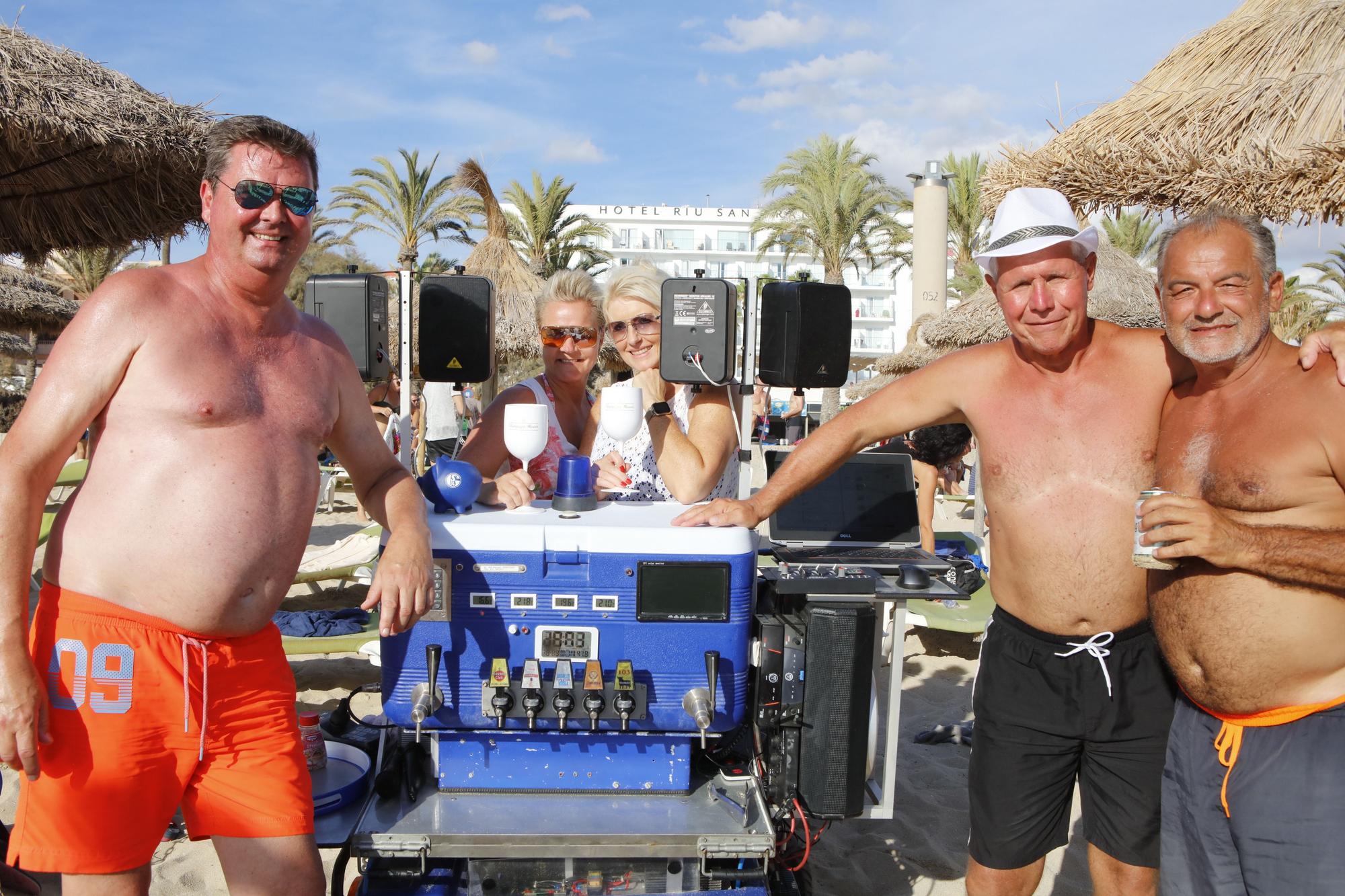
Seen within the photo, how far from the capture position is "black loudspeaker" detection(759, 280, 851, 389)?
9.21 ft

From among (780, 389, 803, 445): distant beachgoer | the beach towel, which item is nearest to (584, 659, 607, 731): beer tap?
the beach towel

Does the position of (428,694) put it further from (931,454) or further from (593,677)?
(931,454)

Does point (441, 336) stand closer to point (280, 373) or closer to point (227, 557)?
point (280, 373)

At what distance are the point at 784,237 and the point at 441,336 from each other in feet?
99.1

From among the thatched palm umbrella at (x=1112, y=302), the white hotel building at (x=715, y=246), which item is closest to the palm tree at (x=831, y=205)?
the thatched palm umbrella at (x=1112, y=302)

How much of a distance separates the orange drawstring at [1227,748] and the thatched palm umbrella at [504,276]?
1024 centimetres

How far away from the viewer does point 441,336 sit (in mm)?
3023

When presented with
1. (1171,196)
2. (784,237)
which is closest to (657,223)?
(784,237)

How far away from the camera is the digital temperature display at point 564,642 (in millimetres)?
2490

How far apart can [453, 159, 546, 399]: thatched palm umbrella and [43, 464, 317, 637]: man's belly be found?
9.63m

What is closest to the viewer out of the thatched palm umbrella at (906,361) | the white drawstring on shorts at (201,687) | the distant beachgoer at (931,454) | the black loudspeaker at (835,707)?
the white drawstring on shorts at (201,687)

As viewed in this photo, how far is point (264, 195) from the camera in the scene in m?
2.26

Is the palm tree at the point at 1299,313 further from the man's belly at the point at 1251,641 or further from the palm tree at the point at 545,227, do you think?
the man's belly at the point at 1251,641

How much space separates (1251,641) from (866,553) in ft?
3.72
